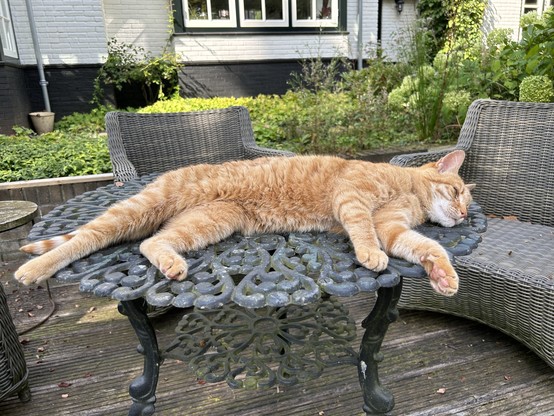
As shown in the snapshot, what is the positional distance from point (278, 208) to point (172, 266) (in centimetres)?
63

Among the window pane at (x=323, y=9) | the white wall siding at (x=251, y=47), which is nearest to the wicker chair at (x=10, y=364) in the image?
the white wall siding at (x=251, y=47)

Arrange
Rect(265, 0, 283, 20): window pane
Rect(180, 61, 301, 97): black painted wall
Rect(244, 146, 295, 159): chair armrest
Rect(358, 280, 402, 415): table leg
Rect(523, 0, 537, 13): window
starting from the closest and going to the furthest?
Rect(358, 280, 402, 415): table leg → Rect(244, 146, 295, 159): chair armrest → Rect(180, 61, 301, 97): black painted wall → Rect(265, 0, 283, 20): window pane → Rect(523, 0, 537, 13): window

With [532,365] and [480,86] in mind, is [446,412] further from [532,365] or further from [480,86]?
[480,86]

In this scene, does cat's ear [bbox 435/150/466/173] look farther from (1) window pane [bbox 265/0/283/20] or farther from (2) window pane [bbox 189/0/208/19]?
(1) window pane [bbox 265/0/283/20]

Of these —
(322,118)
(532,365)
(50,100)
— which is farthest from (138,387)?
(50,100)

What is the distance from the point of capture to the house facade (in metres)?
7.40

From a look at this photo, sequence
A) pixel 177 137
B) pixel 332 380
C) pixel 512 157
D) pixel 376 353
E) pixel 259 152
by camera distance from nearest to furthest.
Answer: pixel 376 353
pixel 332 380
pixel 512 157
pixel 259 152
pixel 177 137

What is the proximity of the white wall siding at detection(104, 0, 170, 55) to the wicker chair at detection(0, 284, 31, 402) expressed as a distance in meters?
8.26

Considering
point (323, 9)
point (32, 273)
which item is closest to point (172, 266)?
point (32, 273)

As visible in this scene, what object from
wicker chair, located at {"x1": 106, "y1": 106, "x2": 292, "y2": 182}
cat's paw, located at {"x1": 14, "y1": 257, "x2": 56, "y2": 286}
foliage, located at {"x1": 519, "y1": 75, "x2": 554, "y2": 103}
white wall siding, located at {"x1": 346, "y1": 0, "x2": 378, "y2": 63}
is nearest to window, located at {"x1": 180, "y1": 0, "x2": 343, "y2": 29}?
white wall siding, located at {"x1": 346, "y1": 0, "x2": 378, "y2": 63}

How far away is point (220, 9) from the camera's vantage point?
9117 mm

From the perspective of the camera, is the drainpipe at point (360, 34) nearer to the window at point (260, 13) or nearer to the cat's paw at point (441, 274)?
the window at point (260, 13)

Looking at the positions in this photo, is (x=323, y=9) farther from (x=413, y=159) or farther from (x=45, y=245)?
(x=45, y=245)

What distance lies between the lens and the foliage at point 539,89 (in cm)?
321
